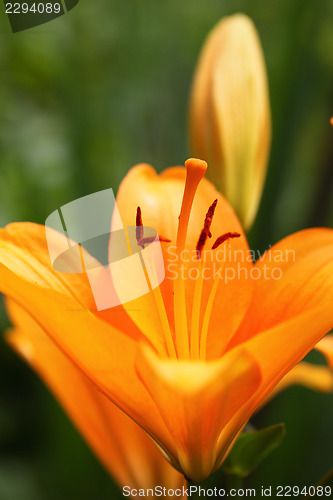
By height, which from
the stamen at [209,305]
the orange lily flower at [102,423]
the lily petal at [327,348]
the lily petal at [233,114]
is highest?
the lily petal at [233,114]

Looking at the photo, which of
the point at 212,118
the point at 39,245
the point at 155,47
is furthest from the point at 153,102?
the point at 39,245

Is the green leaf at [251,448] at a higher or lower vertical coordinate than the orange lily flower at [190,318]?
lower

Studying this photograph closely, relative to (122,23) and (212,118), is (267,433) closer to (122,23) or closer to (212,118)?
(212,118)

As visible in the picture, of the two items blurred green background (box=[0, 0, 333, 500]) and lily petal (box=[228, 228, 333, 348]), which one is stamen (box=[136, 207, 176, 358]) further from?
blurred green background (box=[0, 0, 333, 500])

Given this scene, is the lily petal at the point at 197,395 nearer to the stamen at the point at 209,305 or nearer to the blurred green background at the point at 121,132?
the stamen at the point at 209,305

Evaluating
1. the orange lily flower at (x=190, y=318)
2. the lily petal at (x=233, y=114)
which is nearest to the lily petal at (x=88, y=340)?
the orange lily flower at (x=190, y=318)

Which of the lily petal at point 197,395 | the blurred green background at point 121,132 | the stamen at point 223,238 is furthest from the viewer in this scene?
the blurred green background at point 121,132
